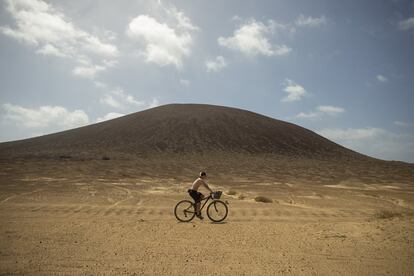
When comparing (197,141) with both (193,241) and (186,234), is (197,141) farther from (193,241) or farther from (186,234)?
(193,241)

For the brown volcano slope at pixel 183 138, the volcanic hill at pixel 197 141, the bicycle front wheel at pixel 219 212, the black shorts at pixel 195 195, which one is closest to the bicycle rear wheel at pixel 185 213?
the black shorts at pixel 195 195

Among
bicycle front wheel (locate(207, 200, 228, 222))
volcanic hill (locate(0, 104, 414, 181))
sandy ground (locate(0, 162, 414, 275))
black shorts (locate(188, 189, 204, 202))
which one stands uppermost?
volcanic hill (locate(0, 104, 414, 181))

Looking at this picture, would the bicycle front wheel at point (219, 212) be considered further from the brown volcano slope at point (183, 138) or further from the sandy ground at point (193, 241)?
the brown volcano slope at point (183, 138)

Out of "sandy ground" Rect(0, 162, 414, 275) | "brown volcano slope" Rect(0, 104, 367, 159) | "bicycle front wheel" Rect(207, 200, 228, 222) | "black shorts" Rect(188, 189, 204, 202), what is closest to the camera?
"sandy ground" Rect(0, 162, 414, 275)

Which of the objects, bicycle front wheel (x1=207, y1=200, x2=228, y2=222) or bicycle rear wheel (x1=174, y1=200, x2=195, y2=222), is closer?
bicycle rear wheel (x1=174, y1=200, x2=195, y2=222)

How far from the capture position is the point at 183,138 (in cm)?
6925

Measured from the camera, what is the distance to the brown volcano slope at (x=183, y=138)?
201ft

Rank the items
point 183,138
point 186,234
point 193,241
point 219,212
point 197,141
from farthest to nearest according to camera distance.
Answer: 1. point 183,138
2. point 197,141
3. point 219,212
4. point 186,234
5. point 193,241

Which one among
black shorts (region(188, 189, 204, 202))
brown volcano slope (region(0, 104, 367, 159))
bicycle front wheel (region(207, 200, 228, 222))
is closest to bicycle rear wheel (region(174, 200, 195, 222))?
black shorts (region(188, 189, 204, 202))

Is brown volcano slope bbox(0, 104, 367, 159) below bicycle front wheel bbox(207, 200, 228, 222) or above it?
above

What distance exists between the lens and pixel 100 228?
959cm

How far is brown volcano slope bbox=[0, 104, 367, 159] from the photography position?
61.2 m

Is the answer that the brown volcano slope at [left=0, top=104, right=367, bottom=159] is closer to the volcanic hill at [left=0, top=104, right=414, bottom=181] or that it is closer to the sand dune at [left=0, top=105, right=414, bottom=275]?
the volcanic hill at [left=0, top=104, right=414, bottom=181]

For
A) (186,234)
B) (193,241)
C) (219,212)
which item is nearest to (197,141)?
Answer: (219,212)
